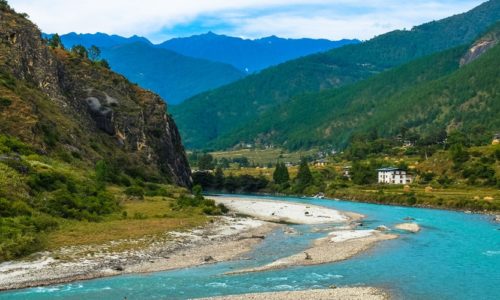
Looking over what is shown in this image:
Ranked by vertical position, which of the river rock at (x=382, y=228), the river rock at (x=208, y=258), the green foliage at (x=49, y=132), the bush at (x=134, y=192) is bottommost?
the river rock at (x=382, y=228)

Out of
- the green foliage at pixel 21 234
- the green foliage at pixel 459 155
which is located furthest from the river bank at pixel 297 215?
the green foliage at pixel 459 155

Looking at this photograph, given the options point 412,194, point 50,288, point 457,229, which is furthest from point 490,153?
point 50,288

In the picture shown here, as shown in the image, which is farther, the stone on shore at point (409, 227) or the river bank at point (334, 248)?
the stone on shore at point (409, 227)

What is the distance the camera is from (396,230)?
88.1 m

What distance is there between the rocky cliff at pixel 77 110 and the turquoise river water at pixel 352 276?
61.6 m

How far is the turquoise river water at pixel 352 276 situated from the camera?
45344 mm

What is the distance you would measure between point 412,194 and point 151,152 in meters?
75.5

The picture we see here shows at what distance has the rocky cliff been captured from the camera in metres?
114

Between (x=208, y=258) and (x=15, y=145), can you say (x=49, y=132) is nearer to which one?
(x=15, y=145)

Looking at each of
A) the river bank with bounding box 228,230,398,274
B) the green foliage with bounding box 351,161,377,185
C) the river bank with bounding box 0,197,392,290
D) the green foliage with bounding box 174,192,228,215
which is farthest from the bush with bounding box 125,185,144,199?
the green foliage with bounding box 351,161,377,185

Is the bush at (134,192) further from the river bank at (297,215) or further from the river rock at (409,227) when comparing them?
the river rock at (409,227)

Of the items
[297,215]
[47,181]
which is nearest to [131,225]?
[47,181]

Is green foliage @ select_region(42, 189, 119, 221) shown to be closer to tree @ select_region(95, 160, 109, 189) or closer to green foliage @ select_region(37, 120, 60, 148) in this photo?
tree @ select_region(95, 160, 109, 189)

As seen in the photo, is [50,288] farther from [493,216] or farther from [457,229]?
[493,216]
